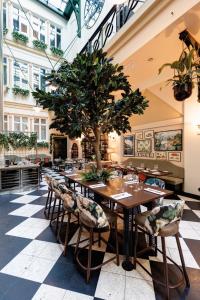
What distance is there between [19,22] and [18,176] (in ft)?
30.8

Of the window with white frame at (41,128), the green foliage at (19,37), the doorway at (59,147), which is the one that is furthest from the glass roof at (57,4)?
the doorway at (59,147)

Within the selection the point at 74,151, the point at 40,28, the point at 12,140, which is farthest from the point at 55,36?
the point at 12,140

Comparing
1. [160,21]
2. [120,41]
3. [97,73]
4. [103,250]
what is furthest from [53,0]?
[103,250]

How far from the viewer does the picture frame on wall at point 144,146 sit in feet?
21.1

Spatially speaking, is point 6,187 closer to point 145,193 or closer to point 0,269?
point 0,269

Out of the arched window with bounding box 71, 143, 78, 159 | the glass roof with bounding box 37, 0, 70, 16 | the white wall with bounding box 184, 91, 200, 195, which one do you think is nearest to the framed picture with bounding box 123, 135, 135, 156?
the white wall with bounding box 184, 91, 200, 195

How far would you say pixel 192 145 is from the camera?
15.1 feet

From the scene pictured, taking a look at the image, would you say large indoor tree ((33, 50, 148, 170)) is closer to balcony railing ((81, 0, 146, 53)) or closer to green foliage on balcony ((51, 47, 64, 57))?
balcony railing ((81, 0, 146, 53))

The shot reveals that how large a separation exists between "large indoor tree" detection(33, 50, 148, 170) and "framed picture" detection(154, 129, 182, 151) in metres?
2.92

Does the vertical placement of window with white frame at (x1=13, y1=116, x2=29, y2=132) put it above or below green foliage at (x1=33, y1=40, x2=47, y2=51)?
below

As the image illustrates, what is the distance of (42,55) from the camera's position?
1045 centimetres

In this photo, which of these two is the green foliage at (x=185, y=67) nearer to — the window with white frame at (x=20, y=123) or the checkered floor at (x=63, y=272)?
the checkered floor at (x=63, y=272)

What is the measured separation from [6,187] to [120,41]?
4907mm

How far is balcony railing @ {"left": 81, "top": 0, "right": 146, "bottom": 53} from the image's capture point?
3.72 meters
